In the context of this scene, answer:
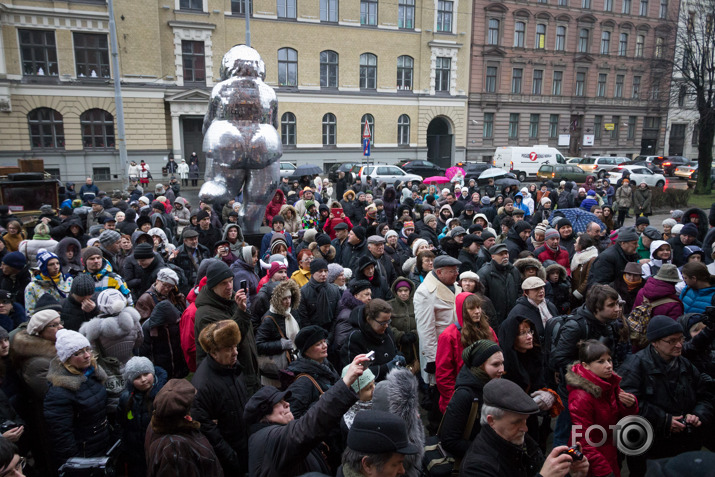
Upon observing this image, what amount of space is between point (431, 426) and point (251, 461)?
2.80 m

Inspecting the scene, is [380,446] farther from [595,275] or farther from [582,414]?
[595,275]

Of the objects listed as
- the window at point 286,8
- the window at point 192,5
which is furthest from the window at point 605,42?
the window at point 192,5

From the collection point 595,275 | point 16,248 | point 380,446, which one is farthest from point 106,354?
point 595,275

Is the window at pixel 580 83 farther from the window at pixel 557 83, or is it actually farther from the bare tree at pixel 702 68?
the bare tree at pixel 702 68

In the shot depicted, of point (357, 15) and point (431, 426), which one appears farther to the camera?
point (357, 15)

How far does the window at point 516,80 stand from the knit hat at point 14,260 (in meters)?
37.9

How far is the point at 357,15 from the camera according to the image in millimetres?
32031

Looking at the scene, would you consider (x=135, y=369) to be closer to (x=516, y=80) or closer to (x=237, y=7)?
(x=237, y=7)

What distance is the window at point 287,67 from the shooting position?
101ft

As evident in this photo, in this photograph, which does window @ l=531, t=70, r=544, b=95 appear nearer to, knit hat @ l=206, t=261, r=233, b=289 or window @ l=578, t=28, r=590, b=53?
window @ l=578, t=28, r=590, b=53

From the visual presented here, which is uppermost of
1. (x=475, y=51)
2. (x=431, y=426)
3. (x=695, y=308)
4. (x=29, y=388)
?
(x=475, y=51)

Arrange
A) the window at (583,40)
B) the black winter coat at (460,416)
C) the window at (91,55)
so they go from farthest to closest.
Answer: the window at (583,40), the window at (91,55), the black winter coat at (460,416)

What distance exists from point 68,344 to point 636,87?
4953 cm

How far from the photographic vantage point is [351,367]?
8.22 feet
